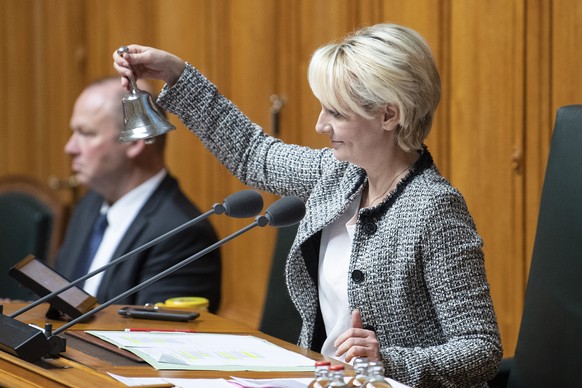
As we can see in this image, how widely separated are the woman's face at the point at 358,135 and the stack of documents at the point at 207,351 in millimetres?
474

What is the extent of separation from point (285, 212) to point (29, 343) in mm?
541

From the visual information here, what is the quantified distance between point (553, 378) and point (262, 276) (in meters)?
2.43

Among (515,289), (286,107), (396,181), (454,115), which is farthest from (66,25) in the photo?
(396,181)

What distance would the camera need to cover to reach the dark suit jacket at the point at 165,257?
10.4 ft

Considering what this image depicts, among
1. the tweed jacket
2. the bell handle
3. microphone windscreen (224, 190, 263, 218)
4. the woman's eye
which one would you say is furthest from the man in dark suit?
microphone windscreen (224, 190, 263, 218)

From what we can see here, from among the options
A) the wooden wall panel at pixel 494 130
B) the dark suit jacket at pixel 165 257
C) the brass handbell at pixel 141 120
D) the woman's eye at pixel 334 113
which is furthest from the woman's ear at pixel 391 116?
the dark suit jacket at pixel 165 257

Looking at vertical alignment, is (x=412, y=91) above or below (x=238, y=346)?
above

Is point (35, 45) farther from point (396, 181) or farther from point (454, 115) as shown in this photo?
point (396, 181)

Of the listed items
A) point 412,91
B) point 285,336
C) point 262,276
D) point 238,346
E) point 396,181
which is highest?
point 412,91

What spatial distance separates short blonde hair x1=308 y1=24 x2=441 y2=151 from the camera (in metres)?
2.22

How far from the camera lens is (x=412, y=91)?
88.4 inches

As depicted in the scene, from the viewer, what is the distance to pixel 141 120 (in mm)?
2182

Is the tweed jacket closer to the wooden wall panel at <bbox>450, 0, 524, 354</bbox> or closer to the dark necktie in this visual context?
the wooden wall panel at <bbox>450, 0, 524, 354</bbox>

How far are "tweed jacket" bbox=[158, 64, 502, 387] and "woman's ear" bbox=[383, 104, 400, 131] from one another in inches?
4.6
